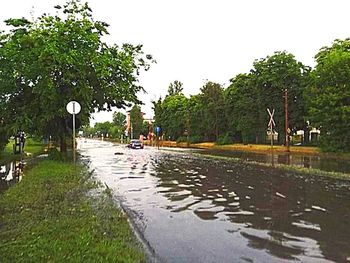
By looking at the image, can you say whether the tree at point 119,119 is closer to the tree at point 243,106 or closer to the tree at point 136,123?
the tree at point 136,123

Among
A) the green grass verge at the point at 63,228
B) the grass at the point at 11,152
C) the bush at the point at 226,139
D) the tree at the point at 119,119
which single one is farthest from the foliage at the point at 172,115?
the green grass verge at the point at 63,228

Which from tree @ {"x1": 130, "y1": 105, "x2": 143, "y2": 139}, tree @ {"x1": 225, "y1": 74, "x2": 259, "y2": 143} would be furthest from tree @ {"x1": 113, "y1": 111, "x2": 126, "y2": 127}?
tree @ {"x1": 225, "y1": 74, "x2": 259, "y2": 143}

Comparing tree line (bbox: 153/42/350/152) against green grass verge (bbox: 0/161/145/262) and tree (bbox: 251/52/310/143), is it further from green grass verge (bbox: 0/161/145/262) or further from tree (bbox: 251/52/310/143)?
green grass verge (bbox: 0/161/145/262)

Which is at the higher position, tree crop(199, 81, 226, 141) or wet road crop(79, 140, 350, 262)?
tree crop(199, 81, 226, 141)

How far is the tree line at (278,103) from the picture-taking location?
117 ft

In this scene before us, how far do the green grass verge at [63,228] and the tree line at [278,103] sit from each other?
94.9ft

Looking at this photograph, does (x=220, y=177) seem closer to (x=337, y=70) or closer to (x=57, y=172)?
(x=57, y=172)

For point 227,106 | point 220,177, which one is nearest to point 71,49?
point 220,177

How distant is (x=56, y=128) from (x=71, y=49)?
18.1 ft

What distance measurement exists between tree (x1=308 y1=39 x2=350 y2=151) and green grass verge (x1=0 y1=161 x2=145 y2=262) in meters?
28.1

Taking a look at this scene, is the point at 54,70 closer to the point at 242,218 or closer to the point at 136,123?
the point at 242,218

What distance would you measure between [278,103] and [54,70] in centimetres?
3180

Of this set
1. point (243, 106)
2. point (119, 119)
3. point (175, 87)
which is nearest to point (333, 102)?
point (243, 106)

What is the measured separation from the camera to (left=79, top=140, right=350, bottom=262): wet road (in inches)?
258
